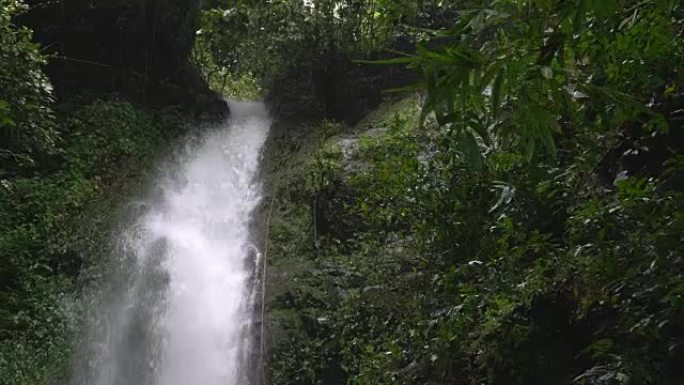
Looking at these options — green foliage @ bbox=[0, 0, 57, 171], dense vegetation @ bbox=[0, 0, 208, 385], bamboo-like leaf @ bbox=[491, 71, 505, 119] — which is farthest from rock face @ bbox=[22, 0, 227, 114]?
bamboo-like leaf @ bbox=[491, 71, 505, 119]

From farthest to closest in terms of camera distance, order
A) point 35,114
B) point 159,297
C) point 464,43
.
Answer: point 35,114 < point 159,297 < point 464,43

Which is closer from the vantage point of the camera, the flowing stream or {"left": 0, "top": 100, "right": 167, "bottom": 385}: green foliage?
the flowing stream

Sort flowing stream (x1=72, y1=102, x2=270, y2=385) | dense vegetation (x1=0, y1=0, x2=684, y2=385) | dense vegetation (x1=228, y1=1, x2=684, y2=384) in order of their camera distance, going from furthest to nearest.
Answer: flowing stream (x1=72, y1=102, x2=270, y2=385)
dense vegetation (x1=0, y1=0, x2=684, y2=385)
dense vegetation (x1=228, y1=1, x2=684, y2=384)

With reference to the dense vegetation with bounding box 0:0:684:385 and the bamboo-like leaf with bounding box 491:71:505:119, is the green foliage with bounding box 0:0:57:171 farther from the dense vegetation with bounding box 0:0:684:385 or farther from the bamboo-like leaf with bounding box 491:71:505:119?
the bamboo-like leaf with bounding box 491:71:505:119

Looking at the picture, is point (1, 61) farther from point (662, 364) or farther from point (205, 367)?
point (662, 364)

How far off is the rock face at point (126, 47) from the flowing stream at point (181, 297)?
2628mm

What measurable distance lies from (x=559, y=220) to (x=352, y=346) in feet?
7.49

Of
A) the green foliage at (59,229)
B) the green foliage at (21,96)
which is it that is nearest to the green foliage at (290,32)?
the green foliage at (59,229)

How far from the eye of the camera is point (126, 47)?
11.4 m

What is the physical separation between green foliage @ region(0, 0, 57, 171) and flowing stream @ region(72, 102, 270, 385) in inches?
63.8

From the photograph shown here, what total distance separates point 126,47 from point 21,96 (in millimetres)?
3811

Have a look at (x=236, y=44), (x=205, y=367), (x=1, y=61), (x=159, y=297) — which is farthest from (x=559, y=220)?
(x=236, y=44)

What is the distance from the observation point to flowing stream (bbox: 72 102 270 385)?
6711 millimetres

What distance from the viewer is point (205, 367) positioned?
665 centimetres
